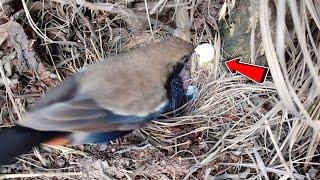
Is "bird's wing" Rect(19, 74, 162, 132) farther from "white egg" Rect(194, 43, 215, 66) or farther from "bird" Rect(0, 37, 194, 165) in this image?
"white egg" Rect(194, 43, 215, 66)

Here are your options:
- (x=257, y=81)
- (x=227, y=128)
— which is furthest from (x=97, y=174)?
(x=257, y=81)

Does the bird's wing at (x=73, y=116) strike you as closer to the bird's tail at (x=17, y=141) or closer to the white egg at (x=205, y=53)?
the bird's tail at (x=17, y=141)

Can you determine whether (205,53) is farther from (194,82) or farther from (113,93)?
(113,93)

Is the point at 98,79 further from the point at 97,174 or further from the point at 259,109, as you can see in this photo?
the point at 259,109

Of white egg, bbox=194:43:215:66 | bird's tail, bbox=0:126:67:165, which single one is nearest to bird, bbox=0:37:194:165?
bird's tail, bbox=0:126:67:165

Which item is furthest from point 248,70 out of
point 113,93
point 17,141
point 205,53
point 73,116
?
point 17,141

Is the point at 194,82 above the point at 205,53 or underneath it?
underneath
